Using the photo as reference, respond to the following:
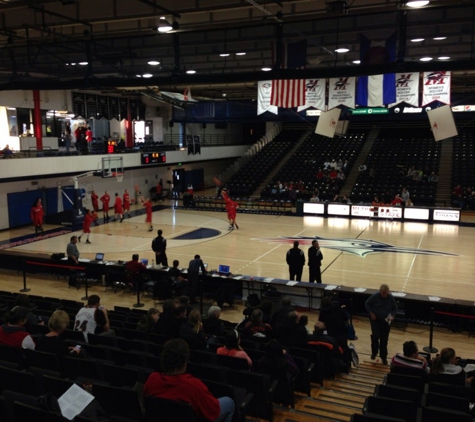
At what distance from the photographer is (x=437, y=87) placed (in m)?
16.3

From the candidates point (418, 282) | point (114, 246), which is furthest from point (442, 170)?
point (114, 246)

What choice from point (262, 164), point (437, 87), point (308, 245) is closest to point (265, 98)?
point (437, 87)

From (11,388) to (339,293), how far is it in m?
8.73

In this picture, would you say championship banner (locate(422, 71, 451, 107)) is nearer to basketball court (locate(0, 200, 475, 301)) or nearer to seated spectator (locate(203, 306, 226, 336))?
basketball court (locate(0, 200, 475, 301))

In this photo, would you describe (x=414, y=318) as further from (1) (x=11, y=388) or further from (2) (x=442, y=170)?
(2) (x=442, y=170)

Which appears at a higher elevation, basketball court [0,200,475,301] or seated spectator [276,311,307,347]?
seated spectator [276,311,307,347]

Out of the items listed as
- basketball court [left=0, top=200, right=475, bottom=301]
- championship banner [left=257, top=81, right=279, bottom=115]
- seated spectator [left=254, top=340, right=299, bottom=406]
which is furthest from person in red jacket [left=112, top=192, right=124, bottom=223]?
seated spectator [left=254, top=340, right=299, bottom=406]

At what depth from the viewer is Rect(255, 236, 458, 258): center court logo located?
62.8ft

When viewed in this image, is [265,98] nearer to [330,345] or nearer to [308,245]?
[308,245]

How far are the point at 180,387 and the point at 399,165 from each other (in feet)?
109

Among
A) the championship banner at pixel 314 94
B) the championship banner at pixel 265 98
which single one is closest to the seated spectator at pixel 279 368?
the championship banner at pixel 314 94

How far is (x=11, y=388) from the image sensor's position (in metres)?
4.86

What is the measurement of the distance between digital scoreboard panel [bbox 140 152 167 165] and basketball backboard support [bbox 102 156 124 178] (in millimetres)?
2357

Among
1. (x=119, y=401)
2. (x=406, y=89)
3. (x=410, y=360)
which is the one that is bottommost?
(x=410, y=360)
